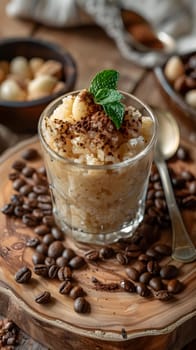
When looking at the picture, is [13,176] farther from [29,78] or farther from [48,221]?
[29,78]

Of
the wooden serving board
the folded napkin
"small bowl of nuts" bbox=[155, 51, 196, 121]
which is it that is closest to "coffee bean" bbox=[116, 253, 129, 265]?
the wooden serving board

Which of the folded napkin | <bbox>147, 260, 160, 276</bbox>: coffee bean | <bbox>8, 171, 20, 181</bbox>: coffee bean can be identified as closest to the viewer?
<bbox>147, 260, 160, 276</bbox>: coffee bean

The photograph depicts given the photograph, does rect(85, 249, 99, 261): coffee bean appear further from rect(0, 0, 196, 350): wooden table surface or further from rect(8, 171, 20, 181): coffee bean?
rect(0, 0, 196, 350): wooden table surface

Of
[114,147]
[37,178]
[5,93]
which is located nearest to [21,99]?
[5,93]

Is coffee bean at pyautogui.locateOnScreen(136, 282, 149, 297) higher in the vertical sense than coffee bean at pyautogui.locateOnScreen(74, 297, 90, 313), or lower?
higher

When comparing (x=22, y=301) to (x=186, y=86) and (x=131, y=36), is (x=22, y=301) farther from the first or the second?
(x=131, y=36)

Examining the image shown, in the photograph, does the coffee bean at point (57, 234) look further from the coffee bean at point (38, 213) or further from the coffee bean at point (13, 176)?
the coffee bean at point (13, 176)

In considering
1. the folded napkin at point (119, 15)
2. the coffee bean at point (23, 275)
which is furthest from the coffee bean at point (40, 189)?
the folded napkin at point (119, 15)
